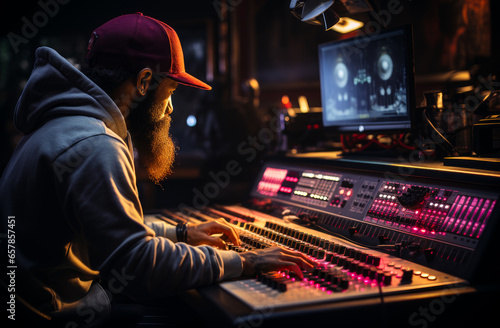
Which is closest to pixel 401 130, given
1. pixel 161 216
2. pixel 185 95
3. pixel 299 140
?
pixel 299 140

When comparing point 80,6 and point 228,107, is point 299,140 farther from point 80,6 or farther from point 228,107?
point 80,6

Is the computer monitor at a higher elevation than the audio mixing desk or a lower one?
higher

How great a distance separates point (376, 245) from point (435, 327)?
406 millimetres

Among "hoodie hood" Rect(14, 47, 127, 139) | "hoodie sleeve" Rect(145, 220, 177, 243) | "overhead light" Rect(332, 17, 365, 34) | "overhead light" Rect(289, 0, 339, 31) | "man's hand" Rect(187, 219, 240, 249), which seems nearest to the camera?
"hoodie hood" Rect(14, 47, 127, 139)

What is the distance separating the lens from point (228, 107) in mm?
4672

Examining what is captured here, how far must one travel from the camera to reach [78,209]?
1.17 metres

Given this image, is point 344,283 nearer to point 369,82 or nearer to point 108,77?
point 108,77

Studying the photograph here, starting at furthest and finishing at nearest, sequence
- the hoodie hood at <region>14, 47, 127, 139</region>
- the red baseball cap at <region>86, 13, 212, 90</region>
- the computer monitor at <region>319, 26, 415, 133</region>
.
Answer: the computer monitor at <region>319, 26, 415, 133</region>, the red baseball cap at <region>86, 13, 212, 90</region>, the hoodie hood at <region>14, 47, 127, 139</region>

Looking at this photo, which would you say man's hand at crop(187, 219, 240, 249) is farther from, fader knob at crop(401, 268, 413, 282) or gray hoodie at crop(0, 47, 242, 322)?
fader knob at crop(401, 268, 413, 282)

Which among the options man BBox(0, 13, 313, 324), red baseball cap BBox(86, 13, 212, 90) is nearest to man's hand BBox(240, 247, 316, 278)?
man BBox(0, 13, 313, 324)

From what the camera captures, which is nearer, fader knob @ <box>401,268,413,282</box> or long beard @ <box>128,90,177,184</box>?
fader knob @ <box>401,268,413,282</box>

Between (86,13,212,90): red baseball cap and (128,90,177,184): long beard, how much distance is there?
4.9 inches

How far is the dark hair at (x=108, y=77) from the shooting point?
1.45 m

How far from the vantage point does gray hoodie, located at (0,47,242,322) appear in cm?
117
